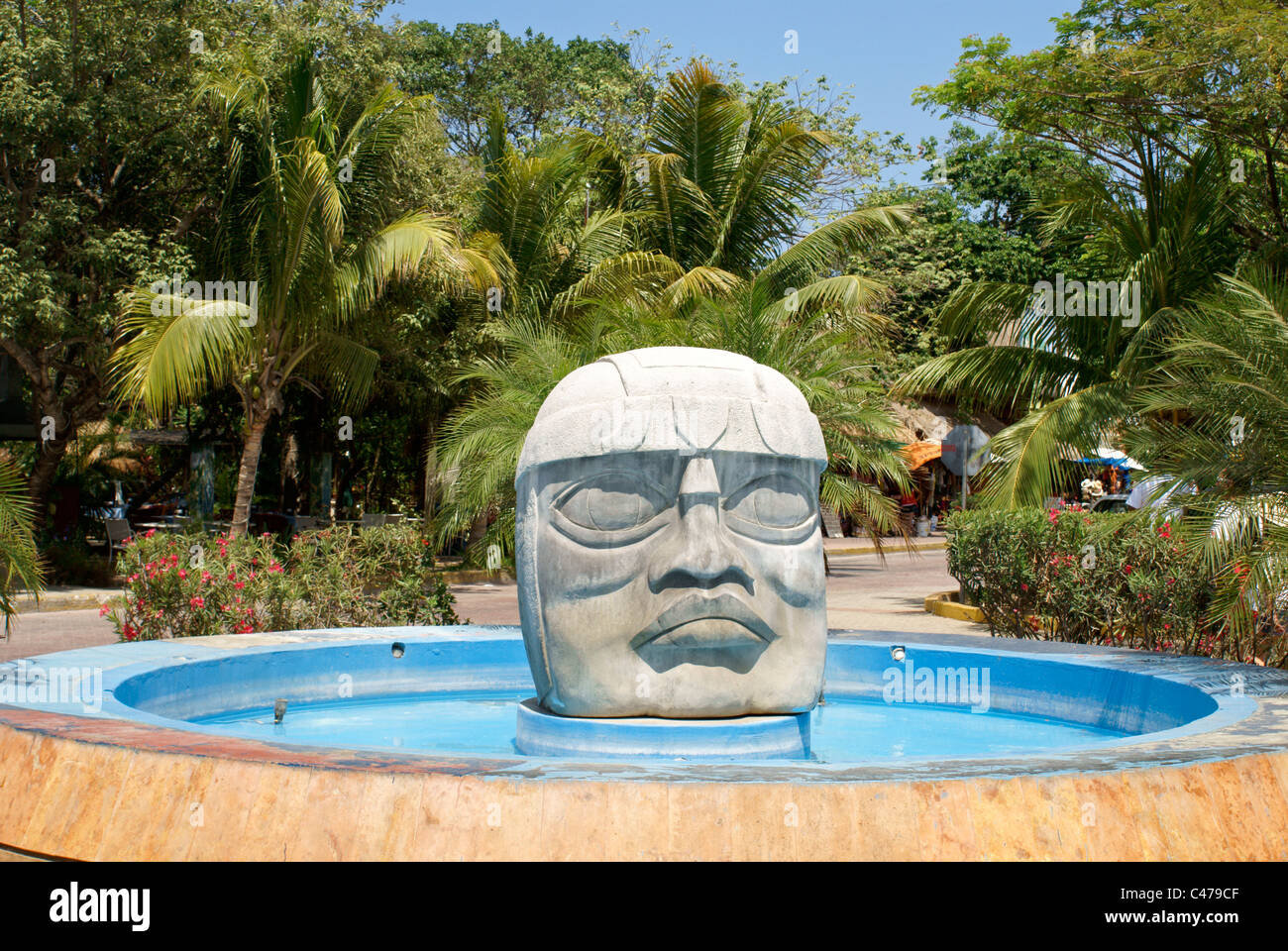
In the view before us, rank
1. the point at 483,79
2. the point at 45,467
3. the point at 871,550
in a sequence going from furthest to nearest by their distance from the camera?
the point at 483,79
the point at 871,550
the point at 45,467

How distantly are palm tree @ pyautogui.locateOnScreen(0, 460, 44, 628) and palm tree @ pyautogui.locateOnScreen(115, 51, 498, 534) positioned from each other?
7103 mm

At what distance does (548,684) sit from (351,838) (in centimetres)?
231

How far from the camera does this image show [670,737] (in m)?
6.45

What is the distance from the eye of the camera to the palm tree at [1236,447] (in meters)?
→ 7.93

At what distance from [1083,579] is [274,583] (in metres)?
7.47

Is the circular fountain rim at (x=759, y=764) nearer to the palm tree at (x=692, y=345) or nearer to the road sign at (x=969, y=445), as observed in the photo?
the palm tree at (x=692, y=345)

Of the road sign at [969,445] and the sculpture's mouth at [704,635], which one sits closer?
the sculpture's mouth at [704,635]

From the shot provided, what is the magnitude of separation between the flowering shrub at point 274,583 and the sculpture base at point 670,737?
200 inches

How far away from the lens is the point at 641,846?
4.52m

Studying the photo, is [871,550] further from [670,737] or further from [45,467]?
[670,737]

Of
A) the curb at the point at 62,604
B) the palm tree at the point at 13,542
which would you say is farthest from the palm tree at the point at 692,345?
the curb at the point at 62,604

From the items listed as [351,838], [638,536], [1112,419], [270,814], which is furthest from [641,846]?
[1112,419]

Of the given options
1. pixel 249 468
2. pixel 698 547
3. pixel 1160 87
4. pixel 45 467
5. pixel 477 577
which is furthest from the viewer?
pixel 477 577

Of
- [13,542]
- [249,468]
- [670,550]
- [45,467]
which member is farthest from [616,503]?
[45,467]
